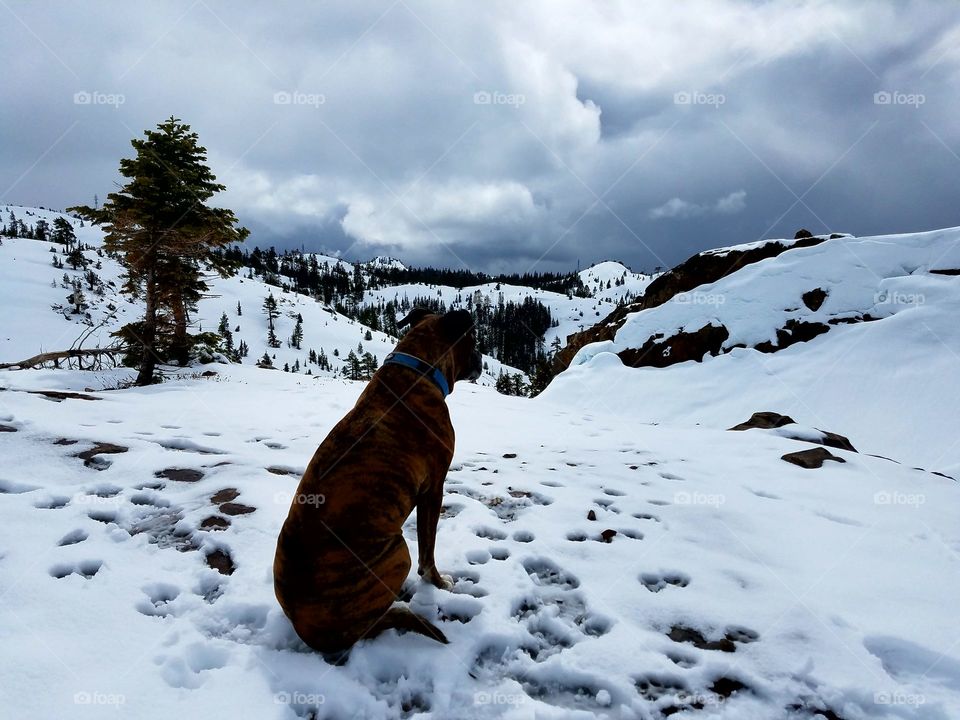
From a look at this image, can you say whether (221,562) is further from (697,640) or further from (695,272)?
(695,272)

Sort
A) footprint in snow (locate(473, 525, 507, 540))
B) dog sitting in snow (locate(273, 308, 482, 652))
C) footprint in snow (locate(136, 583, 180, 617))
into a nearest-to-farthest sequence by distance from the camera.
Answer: dog sitting in snow (locate(273, 308, 482, 652)) → footprint in snow (locate(136, 583, 180, 617)) → footprint in snow (locate(473, 525, 507, 540))

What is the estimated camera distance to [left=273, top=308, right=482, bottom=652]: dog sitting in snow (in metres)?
2.14

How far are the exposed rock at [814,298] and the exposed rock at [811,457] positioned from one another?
942cm

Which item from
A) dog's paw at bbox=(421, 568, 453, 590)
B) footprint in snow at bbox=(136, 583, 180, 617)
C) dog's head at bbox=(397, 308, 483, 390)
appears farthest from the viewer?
dog's head at bbox=(397, 308, 483, 390)

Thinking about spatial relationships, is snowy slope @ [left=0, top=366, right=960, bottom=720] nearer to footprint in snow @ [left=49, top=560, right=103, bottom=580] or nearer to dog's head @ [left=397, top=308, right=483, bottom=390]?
footprint in snow @ [left=49, top=560, right=103, bottom=580]

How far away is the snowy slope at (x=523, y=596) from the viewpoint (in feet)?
6.58

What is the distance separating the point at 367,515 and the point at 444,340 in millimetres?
1508

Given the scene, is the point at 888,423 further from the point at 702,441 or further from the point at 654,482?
the point at 654,482

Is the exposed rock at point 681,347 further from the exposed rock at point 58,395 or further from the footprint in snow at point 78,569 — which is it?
the exposed rock at point 58,395

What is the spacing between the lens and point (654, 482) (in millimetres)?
4844

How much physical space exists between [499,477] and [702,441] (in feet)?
12.9

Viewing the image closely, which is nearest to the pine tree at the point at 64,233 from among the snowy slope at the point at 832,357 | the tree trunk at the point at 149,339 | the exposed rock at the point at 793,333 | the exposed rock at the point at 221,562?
the tree trunk at the point at 149,339

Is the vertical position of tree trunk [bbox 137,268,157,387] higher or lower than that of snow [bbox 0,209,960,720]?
higher

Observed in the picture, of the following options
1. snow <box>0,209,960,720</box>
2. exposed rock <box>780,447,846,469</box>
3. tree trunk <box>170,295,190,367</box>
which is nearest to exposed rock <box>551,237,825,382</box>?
snow <box>0,209,960,720</box>
